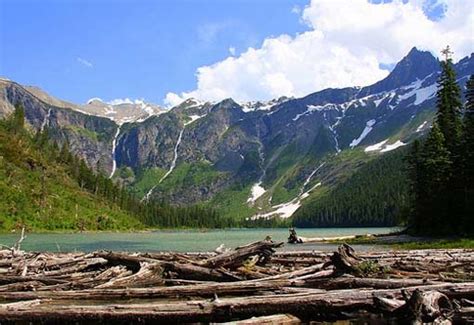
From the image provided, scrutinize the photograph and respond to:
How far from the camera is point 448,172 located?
238ft

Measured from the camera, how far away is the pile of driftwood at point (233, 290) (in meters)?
14.0

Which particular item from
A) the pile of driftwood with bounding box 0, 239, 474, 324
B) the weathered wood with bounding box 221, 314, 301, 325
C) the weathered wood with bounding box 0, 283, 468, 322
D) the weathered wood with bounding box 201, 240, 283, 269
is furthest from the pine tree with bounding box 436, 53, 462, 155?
the weathered wood with bounding box 221, 314, 301, 325

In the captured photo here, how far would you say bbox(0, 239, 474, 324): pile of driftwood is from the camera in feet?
45.8

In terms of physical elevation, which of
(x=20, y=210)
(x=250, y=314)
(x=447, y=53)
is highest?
(x=447, y=53)

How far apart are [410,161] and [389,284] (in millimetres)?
77637

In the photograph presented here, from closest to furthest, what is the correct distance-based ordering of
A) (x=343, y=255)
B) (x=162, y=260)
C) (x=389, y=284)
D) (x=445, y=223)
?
(x=389, y=284) < (x=343, y=255) < (x=162, y=260) < (x=445, y=223)

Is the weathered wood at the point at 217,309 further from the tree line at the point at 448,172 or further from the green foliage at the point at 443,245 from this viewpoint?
the tree line at the point at 448,172

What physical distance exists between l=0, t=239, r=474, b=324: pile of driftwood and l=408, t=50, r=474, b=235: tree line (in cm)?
4636

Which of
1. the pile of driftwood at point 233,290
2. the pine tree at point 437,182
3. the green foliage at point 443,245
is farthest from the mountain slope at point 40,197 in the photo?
the pile of driftwood at point 233,290

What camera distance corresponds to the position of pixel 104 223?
168750 millimetres

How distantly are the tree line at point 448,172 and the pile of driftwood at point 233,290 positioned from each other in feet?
152

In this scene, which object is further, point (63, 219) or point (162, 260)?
point (63, 219)

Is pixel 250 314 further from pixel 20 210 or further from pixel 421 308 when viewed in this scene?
pixel 20 210

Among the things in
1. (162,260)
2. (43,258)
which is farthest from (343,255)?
(43,258)
